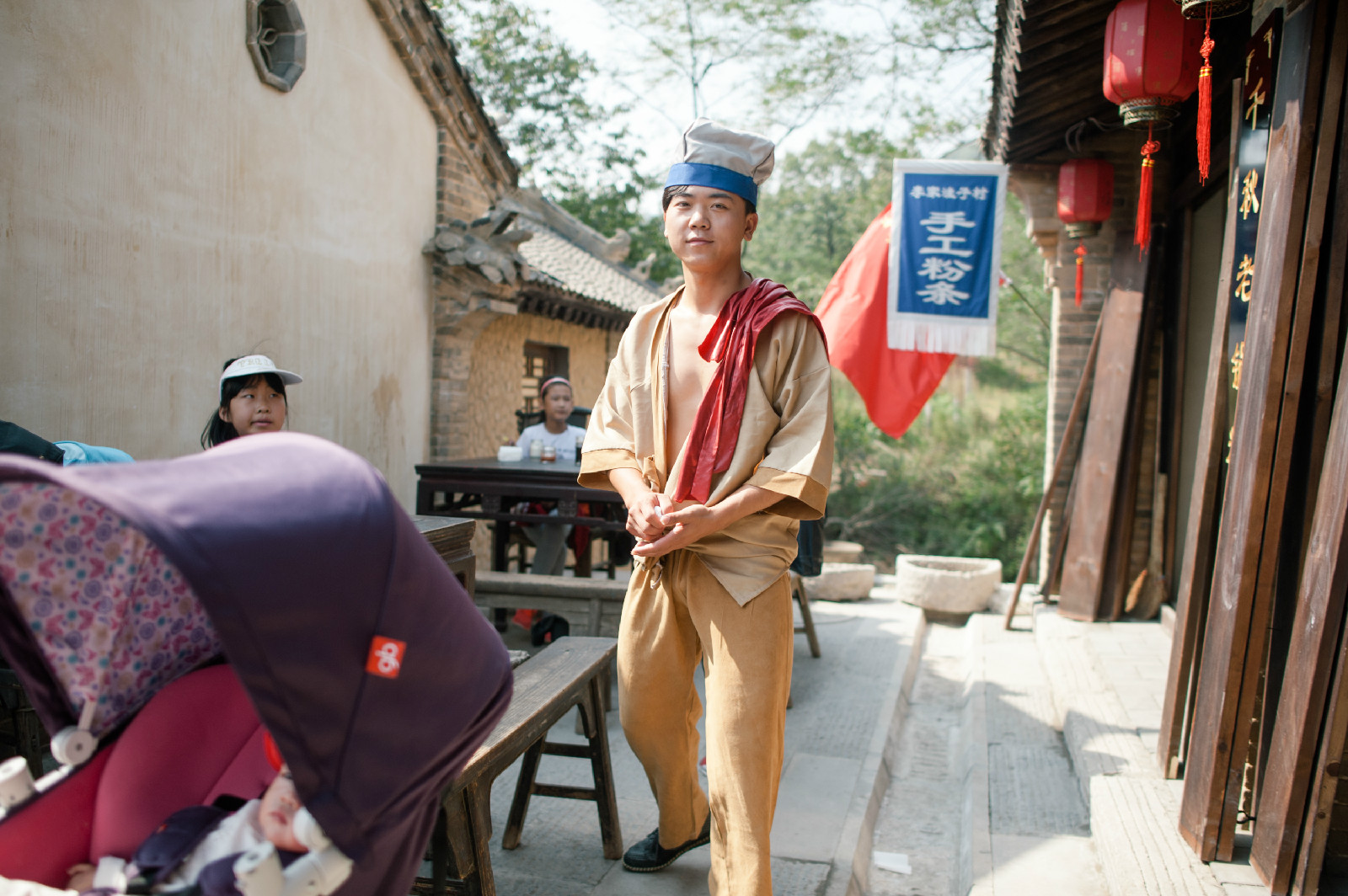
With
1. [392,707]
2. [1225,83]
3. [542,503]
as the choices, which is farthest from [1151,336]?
[392,707]

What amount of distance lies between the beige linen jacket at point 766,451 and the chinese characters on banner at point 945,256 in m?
3.84

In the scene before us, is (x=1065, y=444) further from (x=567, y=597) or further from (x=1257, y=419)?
(x=1257, y=419)

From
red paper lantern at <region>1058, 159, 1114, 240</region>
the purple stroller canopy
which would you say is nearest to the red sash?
the purple stroller canopy

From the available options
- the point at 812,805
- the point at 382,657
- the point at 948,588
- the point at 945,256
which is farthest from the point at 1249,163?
the point at 948,588

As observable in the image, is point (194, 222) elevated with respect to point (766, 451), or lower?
elevated

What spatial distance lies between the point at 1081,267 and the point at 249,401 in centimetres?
534

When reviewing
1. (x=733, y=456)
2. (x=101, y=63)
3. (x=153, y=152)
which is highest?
(x=101, y=63)

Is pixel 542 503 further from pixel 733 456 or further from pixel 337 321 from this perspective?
pixel 733 456

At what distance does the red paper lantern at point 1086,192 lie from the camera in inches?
240

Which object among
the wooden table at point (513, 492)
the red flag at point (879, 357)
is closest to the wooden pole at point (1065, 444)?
the red flag at point (879, 357)

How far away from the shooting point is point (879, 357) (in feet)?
20.9

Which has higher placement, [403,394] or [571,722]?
[403,394]

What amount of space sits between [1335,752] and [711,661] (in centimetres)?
155

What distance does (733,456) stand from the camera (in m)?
2.53
